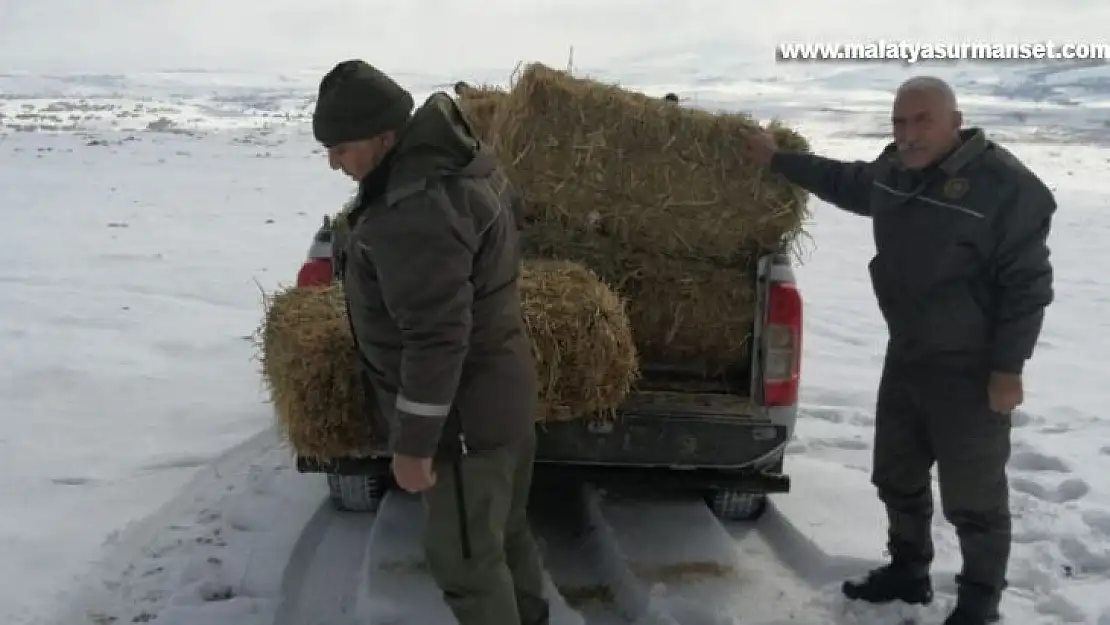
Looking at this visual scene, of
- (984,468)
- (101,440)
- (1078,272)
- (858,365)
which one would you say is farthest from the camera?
(1078,272)

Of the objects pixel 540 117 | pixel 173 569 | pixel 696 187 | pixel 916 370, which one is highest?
pixel 540 117

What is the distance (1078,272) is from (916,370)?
8.62 m

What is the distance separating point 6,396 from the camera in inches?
236

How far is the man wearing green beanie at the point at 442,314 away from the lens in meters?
2.53

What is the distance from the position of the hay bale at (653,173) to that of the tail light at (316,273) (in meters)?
0.97

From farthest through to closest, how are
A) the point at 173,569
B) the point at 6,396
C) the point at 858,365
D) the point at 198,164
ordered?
the point at 198,164 < the point at 858,365 < the point at 6,396 < the point at 173,569

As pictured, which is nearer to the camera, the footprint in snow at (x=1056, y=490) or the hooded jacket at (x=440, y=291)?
the hooded jacket at (x=440, y=291)

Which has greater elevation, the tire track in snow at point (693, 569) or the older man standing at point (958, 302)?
the older man standing at point (958, 302)

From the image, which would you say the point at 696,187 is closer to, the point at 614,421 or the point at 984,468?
the point at 614,421

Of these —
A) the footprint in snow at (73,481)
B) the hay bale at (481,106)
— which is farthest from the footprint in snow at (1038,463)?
the footprint in snow at (73,481)

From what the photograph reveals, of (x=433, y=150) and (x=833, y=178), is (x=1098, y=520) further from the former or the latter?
(x=433, y=150)

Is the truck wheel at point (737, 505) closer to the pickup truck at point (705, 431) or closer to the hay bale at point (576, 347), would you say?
the pickup truck at point (705, 431)

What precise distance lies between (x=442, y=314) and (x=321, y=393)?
3.44 feet

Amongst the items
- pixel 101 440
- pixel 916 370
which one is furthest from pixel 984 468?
pixel 101 440
